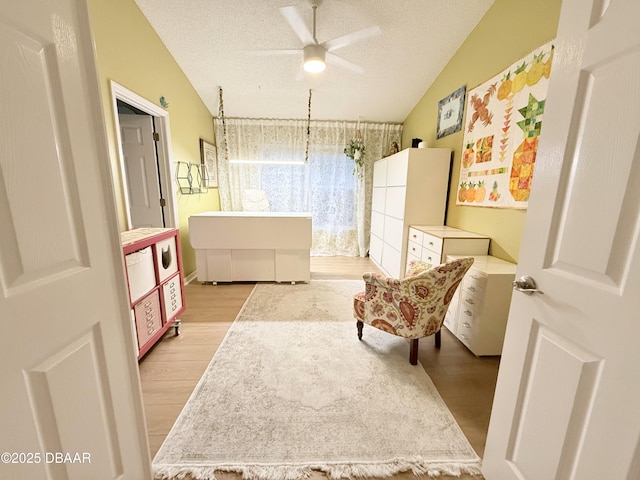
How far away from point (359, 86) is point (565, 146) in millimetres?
3384

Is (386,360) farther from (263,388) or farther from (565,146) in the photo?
(565,146)

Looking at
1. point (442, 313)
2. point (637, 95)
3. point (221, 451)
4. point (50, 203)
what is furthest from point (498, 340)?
point (50, 203)

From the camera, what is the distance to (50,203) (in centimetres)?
67

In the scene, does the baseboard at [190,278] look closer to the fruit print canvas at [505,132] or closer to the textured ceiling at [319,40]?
the textured ceiling at [319,40]

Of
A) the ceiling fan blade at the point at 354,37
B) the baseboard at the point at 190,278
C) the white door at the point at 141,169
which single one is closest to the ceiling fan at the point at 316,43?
the ceiling fan blade at the point at 354,37

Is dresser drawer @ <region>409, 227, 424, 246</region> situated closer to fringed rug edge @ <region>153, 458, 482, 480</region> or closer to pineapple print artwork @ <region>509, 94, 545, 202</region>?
pineapple print artwork @ <region>509, 94, 545, 202</region>

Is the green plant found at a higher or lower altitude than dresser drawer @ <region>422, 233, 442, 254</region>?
higher

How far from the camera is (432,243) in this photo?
2641 mm

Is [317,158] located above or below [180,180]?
above

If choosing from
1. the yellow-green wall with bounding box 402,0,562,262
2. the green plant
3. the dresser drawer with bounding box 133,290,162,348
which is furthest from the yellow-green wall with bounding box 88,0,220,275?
the yellow-green wall with bounding box 402,0,562,262

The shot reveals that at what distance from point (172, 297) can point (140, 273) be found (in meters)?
0.50

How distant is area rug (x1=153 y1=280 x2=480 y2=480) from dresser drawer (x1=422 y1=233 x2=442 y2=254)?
98 cm

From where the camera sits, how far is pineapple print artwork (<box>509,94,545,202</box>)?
1918mm

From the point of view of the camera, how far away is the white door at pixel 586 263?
65cm
